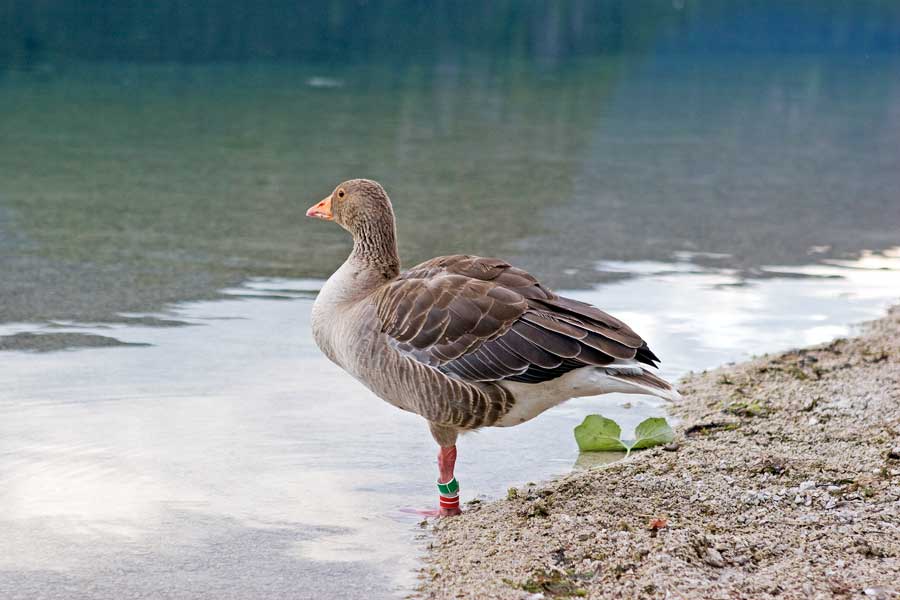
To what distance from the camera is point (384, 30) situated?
27.9 meters

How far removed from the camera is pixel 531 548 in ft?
12.5

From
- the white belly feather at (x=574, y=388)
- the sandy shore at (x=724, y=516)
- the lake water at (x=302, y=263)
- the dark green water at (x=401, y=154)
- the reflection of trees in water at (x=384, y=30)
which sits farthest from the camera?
the reflection of trees in water at (x=384, y=30)

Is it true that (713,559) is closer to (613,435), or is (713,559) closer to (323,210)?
(613,435)

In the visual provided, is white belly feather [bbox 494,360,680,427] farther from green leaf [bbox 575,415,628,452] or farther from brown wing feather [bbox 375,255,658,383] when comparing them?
green leaf [bbox 575,415,628,452]

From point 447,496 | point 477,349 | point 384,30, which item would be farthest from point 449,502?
point 384,30

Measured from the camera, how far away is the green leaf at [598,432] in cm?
501

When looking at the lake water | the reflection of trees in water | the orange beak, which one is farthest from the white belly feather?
the reflection of trees in water

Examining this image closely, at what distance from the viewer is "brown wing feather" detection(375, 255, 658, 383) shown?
13.4 feet

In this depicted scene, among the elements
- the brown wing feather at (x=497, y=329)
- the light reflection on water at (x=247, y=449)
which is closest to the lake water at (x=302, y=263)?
the light reflection on water at (x=247, y=449)

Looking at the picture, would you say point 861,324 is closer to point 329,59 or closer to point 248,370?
point 248,370

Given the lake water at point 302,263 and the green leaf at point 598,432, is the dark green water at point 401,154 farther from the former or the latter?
the green leaf at point 598,432

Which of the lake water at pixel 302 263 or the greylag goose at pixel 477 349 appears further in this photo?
the lake water at pixel 302 263

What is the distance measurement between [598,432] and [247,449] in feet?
4.93

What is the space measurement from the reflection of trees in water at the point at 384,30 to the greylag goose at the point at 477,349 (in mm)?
16922
